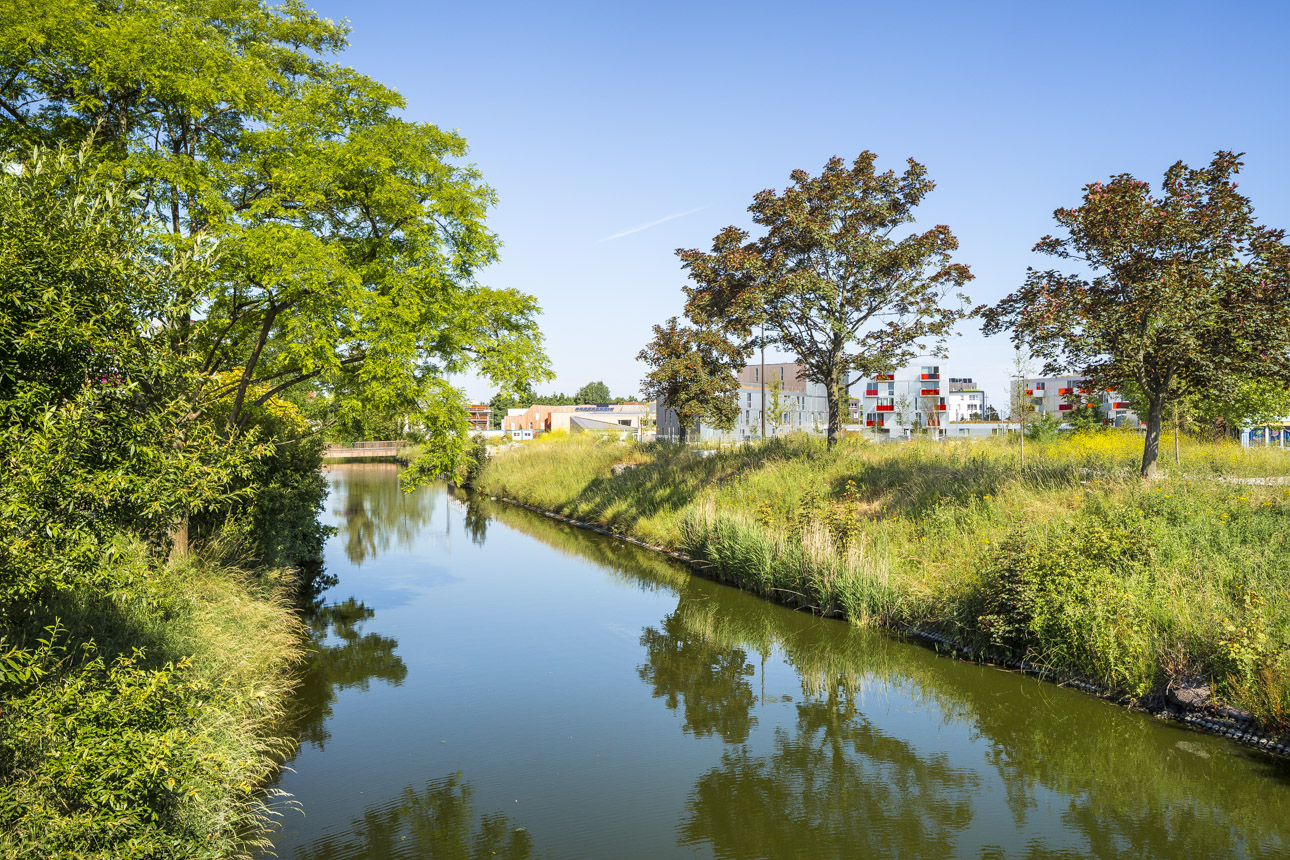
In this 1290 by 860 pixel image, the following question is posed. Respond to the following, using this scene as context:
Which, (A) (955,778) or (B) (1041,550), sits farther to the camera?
(B) (1041,550)

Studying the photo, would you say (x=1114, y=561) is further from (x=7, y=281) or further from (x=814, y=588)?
(x=7, y=281)

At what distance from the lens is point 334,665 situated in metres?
11.6

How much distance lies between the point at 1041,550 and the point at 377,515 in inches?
1053

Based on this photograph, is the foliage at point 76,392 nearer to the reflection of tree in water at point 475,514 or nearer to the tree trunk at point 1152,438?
the tree trunk at point 1152,438

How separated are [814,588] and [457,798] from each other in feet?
28.6

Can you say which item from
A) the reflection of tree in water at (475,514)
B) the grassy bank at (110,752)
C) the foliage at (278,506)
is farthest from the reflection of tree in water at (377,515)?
the grassy bank at (110,752)

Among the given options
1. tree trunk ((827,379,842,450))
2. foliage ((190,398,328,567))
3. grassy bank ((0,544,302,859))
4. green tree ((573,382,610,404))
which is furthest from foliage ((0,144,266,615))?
green tree ((573,382,610,404))

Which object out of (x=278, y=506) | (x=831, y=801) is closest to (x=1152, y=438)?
(x=831, y=801)

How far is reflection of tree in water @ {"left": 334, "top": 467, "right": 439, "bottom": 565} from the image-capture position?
2386 cm

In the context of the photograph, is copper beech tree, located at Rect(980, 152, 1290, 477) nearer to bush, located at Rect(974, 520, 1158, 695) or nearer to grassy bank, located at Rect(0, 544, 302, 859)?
bush, located at Rect(974, 520, 1158, 695)

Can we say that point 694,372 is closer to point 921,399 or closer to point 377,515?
point 377,515

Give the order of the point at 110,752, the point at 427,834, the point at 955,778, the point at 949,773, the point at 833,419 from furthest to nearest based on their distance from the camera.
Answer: the point at 833,419
the point at 949,773
the point at 955,778
the point at 427,834
the point at 110,752

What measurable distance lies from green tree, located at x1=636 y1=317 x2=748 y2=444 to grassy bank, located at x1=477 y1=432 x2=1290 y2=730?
943 centimetres

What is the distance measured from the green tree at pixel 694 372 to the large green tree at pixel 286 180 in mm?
16971
